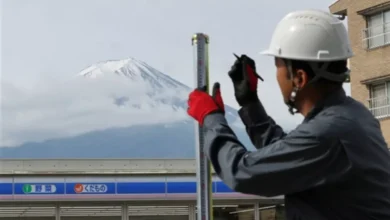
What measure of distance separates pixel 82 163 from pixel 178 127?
44.5m

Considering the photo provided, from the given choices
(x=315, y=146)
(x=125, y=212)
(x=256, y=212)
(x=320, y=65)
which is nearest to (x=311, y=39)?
(x=320, y=65)

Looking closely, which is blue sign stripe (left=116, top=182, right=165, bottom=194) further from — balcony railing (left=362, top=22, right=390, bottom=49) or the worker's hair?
the worker's hair

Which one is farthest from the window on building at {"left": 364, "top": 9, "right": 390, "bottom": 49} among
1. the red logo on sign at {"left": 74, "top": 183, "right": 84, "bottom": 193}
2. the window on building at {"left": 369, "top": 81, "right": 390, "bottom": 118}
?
the red logo on sign at {"left": 74, "top": 183, "right": 84, "bottom": 193}

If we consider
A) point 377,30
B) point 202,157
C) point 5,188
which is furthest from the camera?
point 5,188

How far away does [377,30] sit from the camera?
110 ft

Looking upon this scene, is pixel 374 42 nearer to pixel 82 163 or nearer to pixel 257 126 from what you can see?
pixel 82 163

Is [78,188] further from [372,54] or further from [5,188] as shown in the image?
[372,54]

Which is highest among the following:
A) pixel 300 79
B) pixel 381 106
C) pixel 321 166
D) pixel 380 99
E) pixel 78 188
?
pixel 380 99

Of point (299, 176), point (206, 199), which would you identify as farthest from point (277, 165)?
point (206, 199)

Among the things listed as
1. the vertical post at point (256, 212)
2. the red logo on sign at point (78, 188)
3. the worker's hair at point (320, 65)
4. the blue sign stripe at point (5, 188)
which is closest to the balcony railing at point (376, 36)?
the vertical post at point (256, 212)

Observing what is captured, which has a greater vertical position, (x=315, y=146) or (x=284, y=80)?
(x=284, y=80)

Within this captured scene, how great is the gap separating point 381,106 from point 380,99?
0.33 meters

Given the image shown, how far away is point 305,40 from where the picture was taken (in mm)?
2973

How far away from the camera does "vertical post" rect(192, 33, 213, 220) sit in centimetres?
355
